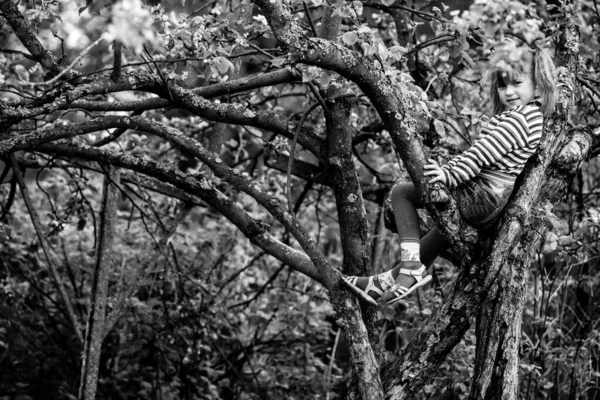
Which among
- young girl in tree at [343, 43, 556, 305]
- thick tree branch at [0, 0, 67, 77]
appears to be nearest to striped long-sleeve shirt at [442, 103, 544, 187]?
young girl in tree at [343, 43, 556, 305]

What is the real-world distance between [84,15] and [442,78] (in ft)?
8.60

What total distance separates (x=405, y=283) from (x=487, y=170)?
605 mm

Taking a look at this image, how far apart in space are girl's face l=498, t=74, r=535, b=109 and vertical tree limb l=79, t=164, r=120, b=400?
2.73 meters

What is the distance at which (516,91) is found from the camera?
3262mm

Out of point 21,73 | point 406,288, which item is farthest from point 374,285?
point 21,73

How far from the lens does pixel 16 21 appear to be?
3.62 meters

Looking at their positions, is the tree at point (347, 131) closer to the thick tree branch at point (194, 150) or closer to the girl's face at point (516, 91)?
A: the thick tree branch at point (194, 150)

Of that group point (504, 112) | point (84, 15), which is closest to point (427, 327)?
point (504, 112)

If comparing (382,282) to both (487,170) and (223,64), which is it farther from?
(223,64)

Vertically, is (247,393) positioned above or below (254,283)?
below

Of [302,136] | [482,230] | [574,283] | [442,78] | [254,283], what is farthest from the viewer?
[254,283]

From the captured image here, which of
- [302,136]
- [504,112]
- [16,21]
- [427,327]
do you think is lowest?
[427,327]

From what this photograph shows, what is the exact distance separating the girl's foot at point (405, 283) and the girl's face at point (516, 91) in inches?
32.0

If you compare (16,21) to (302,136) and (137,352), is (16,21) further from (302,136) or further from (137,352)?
(137,352)
